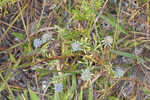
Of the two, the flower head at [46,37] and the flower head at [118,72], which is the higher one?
the flower head at [46,37]

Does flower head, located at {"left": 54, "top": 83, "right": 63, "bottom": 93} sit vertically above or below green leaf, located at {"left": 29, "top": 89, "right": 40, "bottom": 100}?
above

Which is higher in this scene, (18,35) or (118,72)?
(18,35)

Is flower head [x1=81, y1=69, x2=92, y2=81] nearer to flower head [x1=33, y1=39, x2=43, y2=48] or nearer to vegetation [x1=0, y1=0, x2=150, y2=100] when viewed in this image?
vegetation [x1=0, y1=0, x2=150, y2=100]

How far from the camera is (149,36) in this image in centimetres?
137

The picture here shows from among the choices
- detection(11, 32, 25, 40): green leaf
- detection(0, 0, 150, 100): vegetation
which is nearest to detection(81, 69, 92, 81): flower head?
detection(0, 0, 150, 100): vegetation

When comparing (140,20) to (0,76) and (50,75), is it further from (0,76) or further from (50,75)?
(0,76)

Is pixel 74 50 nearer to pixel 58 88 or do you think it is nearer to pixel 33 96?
pixel 58 88

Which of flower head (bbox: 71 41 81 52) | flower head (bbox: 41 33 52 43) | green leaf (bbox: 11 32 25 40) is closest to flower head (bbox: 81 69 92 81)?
flower head (bbox: 71 41 81 52)

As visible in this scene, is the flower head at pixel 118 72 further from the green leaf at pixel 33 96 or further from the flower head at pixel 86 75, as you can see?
the green leaf at pixel 33 96

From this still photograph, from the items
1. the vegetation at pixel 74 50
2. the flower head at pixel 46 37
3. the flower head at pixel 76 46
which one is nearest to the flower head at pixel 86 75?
the vegetation at pixel 74 50

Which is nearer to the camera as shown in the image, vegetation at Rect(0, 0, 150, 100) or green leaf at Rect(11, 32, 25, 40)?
vegetation at Rect(0, 0, 150, 100)

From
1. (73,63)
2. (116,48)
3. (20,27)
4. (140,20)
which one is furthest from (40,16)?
(140,20)

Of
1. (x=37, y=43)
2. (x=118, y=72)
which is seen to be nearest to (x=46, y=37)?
(x=37, y=43)

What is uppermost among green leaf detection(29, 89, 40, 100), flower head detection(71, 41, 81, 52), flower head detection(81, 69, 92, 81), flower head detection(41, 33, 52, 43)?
flower head detection(41, 33, 52, 43)
